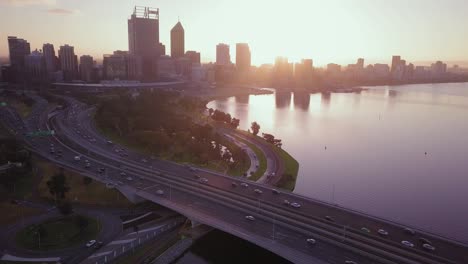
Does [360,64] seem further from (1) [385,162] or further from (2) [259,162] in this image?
(2) [259,162]

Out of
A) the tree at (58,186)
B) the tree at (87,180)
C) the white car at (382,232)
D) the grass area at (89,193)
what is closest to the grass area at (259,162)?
the grass area at (89,193)

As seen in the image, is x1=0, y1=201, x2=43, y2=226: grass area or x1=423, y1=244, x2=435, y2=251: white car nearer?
x1=423, y1=244, x2=435, y2=251: white car

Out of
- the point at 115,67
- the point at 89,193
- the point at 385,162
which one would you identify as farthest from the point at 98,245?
the point at 115,67

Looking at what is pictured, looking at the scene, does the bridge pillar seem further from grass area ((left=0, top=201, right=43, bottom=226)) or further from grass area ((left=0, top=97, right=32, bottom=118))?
grass area ((left=0, top=97, right=32, bottom=118))

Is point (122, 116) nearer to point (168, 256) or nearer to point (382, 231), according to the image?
point (168, 256)

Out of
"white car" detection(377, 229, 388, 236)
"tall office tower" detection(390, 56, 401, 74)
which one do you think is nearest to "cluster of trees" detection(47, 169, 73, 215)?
"white car" detection(377, 229, 388, 236)

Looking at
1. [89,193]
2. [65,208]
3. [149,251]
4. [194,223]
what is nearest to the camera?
[149,251]
